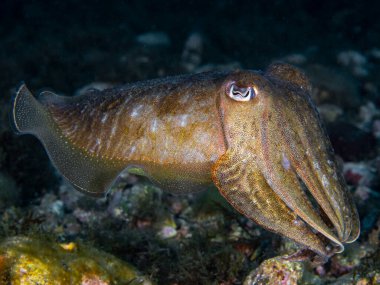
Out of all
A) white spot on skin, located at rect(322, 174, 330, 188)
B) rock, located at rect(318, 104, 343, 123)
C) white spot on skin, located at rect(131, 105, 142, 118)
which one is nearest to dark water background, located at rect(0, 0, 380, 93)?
rock, located at rect(318, 104, 343, 123)

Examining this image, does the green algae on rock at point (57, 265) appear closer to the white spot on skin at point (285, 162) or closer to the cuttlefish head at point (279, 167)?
the cuttlefish head at point (279, 167)

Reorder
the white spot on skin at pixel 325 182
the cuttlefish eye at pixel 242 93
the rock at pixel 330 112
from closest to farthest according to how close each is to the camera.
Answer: the white spot on skin at pixel 325 182 → the cuttlefish eye at pixel 242 93 → the rock at pixel 330 112

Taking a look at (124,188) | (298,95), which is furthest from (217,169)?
(124,188)

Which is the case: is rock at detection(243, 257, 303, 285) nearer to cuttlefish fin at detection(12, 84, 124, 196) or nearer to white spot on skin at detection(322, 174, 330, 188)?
white spot on skin at detection(322, 174, 330, 188)

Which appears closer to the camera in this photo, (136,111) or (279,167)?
(279,167)

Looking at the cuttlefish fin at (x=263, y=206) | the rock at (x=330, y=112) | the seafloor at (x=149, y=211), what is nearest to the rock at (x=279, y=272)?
the seafloor at (x=149, y=211)

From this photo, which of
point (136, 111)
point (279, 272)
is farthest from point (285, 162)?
point (136, 111)

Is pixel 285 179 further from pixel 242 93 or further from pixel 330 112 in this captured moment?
pixel 330 112
